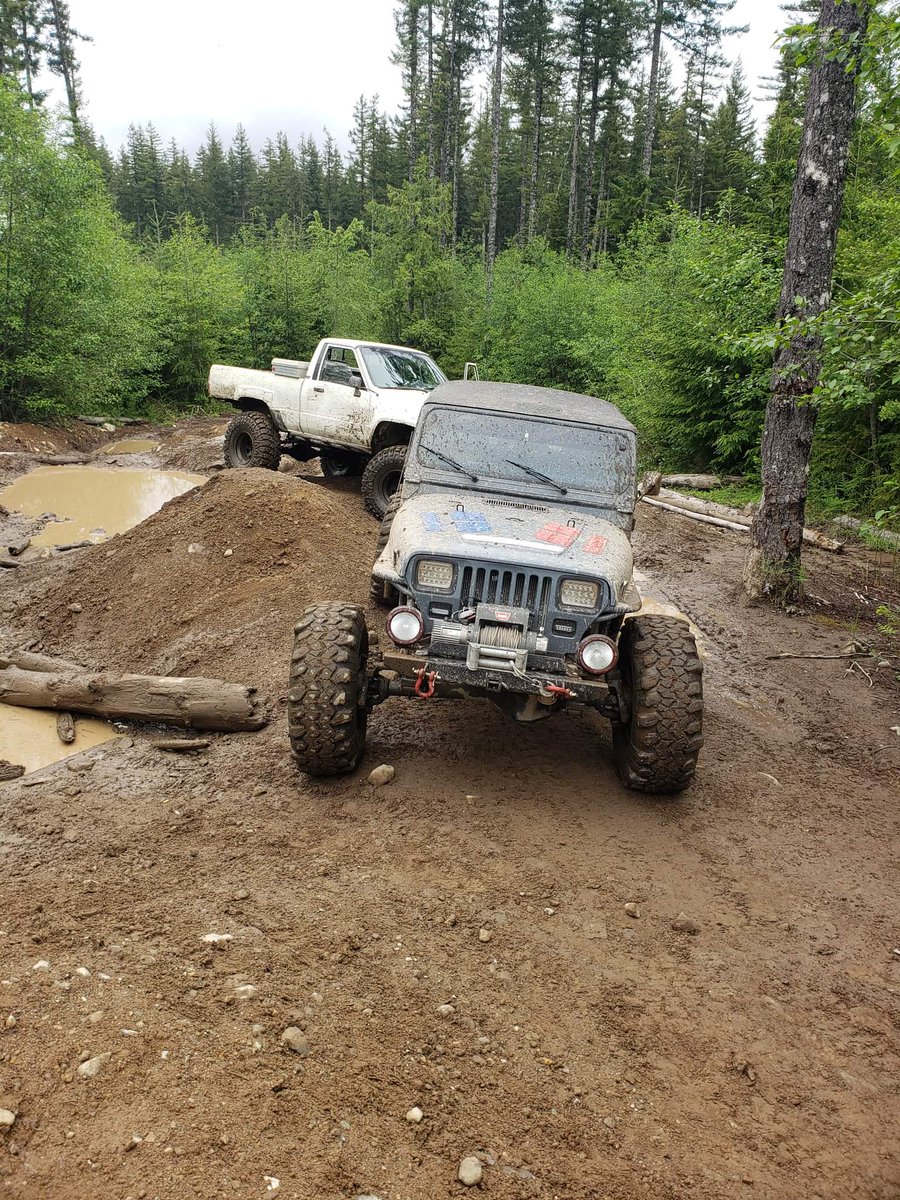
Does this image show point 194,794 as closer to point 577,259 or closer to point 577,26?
point 577,259

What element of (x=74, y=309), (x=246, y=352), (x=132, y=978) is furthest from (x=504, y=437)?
(x=246, y=352)

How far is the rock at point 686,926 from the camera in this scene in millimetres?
3422

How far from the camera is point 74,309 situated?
56.7ft

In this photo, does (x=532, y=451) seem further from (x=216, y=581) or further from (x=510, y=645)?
(x=216, y=581)

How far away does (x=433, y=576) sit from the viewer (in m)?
4.26

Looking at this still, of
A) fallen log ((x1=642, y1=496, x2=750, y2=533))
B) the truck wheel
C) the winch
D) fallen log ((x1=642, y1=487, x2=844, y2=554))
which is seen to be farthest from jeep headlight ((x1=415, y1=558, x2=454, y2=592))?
fallen log ((x1=642, y1=496, x2=750, y2=533))

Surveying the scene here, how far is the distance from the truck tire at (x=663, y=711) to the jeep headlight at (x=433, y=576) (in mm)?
1141

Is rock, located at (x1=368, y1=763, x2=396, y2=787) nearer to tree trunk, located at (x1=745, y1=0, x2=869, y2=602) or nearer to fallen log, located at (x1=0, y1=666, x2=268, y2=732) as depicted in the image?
fallen log, located at (x1=0, y1=666, x2=268, y2=732)

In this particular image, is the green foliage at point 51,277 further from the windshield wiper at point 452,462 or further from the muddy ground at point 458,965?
the windshield wiper at point 452,462

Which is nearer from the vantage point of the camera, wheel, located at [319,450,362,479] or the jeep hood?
the jeep hood

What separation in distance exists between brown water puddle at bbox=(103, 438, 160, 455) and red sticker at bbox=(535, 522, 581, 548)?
50.7 feet

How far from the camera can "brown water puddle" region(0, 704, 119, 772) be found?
17.6 ft

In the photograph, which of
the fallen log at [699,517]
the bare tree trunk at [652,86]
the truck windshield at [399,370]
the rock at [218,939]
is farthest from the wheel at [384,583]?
the bare tree trunk at [652,86]

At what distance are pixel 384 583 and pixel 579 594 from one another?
2.55m
